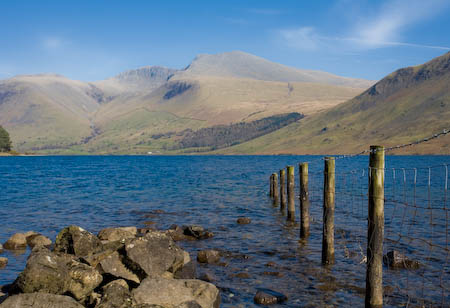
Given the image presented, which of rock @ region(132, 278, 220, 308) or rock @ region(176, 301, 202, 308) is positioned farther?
rock @ region(132, 278, 220, 308)

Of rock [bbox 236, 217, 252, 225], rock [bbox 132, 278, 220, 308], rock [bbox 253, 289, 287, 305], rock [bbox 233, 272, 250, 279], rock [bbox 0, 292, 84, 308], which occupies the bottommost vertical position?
rock [bbox 236, 217, 252, 225]

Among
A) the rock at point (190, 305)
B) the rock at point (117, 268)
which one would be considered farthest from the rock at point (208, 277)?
the rock at point (190, 305)

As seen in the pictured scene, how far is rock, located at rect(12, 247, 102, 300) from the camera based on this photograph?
10.5m

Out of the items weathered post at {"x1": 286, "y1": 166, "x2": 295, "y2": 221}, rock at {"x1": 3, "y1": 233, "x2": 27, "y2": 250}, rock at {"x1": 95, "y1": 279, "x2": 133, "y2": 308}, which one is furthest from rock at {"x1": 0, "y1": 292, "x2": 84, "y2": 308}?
weathered post at {"x1": 286, "y1": 166, "x2": 295, "y2": 221}

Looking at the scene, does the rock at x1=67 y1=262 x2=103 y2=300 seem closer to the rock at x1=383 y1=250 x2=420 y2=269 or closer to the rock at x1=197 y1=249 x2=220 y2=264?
the rock at x1=197 y1=249 x2=220 y2=264

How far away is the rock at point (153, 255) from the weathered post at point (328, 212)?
20.6 feet

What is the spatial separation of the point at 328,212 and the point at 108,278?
29.9ft

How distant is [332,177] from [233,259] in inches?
238

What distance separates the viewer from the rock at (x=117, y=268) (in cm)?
1281

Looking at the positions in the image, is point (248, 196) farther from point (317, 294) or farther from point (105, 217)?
point (317, 294)

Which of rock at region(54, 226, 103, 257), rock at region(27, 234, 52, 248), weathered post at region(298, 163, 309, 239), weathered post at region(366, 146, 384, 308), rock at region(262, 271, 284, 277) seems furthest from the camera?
weathered post at region(298, 163, 309, 239)

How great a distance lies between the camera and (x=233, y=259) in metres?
18.0

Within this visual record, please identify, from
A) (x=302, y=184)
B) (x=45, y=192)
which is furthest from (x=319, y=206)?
(x=45, y=192)

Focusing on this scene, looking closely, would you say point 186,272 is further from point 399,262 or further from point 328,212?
point 399,262
